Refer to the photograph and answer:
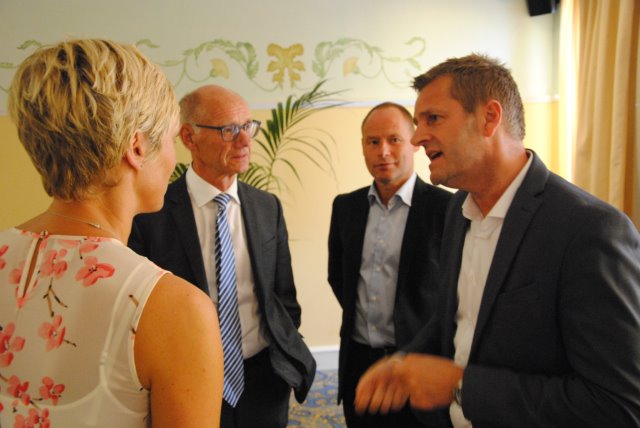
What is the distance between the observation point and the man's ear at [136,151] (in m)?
0.98

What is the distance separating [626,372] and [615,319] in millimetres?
116

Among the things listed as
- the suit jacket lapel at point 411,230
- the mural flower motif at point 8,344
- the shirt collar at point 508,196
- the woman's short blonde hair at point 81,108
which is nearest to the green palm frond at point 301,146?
the suit jacket lapel at point 411,230

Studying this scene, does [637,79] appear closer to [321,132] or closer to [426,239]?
[426,239]

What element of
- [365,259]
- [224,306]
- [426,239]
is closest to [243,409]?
[224,306]

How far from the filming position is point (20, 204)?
13.8 ft

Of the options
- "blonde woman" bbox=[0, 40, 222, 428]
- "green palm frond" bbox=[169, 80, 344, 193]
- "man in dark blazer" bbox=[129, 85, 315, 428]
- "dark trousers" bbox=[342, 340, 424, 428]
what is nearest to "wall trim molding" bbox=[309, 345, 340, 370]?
"green palm frond" bbox=[169, 80, 344, 193]

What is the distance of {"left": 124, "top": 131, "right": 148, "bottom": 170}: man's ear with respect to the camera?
0.98 m

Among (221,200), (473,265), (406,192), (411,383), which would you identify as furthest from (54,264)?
(406,192)

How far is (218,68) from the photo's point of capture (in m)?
4.28

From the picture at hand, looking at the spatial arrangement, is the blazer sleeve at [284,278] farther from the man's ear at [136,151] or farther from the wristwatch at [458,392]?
the man's ear at [136,151]

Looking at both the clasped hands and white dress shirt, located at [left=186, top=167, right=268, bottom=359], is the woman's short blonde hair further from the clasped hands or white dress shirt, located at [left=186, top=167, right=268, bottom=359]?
white dress shirt, located at [left=186, top=167, right=268, bottom=359]

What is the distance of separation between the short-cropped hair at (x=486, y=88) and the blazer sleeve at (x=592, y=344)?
516mm

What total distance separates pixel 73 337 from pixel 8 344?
0.13m

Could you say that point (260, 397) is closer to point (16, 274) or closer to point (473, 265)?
point (473, 265)
